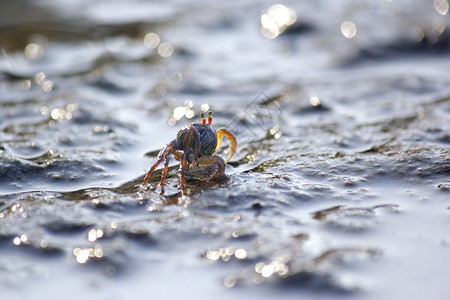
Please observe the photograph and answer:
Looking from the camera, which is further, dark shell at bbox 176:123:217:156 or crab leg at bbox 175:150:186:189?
dark shell at bbox 176:123:217:156

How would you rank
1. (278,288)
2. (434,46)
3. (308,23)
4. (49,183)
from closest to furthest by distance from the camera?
1. (278,288)
2. (49,183)
3. (434,46)
4. (308,23)

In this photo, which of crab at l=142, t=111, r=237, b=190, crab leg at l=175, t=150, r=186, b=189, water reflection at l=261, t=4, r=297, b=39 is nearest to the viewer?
crab leg at l=175, t=150, r=186, b=189

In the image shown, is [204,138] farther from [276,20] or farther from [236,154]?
[276,20]

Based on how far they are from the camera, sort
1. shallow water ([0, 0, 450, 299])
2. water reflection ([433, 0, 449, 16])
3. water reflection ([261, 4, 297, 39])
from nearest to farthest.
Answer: shallow water ([0, 0, 450, 299]) < water reflection ([261, 4, 297, 39]) < water reflection ([433, 0, 449, 16])

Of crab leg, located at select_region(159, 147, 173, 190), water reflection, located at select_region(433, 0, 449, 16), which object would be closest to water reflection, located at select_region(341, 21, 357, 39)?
water reflection, located at select_region(433, 0, 449, 16)

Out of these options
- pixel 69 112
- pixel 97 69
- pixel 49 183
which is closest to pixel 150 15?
pixel 97 69

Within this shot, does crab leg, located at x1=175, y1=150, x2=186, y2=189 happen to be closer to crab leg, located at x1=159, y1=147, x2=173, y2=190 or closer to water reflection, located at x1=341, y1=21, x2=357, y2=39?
crab leg, located at x1=159, y1=147, x2=173, y2=190

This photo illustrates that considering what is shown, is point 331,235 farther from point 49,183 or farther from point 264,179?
point 49,183

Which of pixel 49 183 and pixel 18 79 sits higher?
pixel 18 79

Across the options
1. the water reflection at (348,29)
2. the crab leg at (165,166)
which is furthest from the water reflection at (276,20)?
the crab leg at (165,166)
